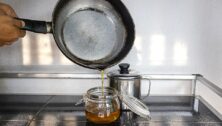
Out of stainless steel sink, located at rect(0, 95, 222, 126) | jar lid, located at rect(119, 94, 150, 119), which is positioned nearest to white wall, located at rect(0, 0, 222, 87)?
stainless steel sink, located at rect(0, 95, 222, 126)

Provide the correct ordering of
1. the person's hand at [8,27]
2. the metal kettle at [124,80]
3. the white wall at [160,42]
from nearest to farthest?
the person's hand at [8,27] < the metal kettle at [124,80] < the white wall at [160,42]

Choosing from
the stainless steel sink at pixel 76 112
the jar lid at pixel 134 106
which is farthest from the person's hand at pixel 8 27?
the jar lid at pixel 134 106

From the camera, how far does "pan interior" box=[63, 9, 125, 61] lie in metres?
0.74

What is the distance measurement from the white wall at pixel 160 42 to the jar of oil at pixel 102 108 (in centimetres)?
25

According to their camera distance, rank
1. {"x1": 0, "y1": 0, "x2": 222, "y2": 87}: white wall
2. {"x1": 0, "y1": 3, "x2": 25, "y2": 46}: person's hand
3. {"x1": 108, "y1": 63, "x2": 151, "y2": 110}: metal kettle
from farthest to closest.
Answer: {"x1": 0, "y1": 0, "x2": 222, "y2": 87}: white wall → {"x1": 108, "y1": 63, "x2": 151, "y2": 110}: metal kettle → {"x1": 0, "y1": 3, "x2": 25, "y2": 46}: person's hand

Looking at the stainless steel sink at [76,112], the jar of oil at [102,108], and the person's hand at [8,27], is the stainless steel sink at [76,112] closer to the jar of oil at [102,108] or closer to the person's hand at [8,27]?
the jar of oil at [102,108]

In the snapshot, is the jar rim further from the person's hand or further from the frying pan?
the person's hand

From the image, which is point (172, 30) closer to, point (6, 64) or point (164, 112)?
point (164, 112)

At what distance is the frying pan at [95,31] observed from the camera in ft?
2.43

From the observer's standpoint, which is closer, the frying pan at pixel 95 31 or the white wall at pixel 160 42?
the frying pan at pixel 95 31

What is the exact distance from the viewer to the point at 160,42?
95 centimetres

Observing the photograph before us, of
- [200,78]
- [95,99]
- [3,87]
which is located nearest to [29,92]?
[3,87]

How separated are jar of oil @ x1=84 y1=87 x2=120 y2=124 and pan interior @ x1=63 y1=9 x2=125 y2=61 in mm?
117

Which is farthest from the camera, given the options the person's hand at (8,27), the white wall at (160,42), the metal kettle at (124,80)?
the white wall at (160,42)
